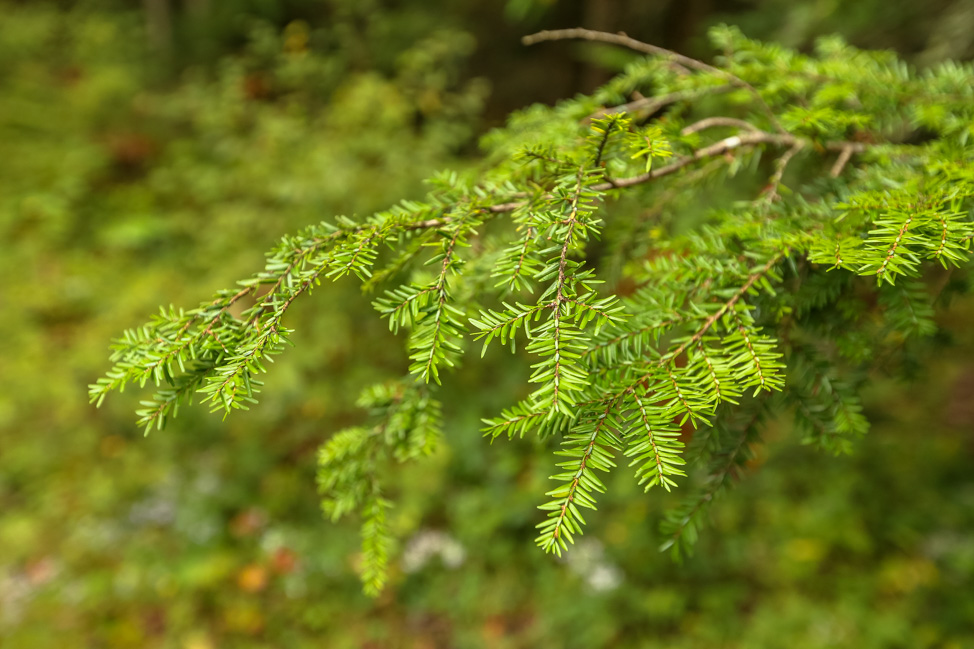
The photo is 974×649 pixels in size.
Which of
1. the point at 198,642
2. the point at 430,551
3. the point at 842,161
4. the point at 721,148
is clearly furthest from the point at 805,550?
the point at 198,642

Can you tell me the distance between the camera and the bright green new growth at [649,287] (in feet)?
2.59

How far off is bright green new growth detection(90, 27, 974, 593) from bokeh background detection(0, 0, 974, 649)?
58.6 inches

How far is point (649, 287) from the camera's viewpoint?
3.47ft

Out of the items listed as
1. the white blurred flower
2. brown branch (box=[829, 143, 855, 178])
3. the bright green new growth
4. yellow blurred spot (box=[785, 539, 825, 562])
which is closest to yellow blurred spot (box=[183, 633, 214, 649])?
the white blurred flower

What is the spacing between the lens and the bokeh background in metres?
3.15

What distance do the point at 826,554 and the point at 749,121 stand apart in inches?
119

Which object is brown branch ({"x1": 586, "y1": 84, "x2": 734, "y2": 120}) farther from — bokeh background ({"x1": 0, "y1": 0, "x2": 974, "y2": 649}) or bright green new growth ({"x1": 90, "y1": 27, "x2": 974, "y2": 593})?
bokeh background ({"x1": 0, "y1": 0, "x2": 974, "y2": 649})

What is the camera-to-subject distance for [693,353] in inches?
34.6

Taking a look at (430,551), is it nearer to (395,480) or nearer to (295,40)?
(395,480)

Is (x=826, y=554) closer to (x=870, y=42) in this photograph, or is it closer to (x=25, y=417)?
(x=870, y=42)

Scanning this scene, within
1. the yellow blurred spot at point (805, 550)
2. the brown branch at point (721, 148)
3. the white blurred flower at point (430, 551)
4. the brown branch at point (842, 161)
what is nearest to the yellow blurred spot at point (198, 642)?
the white blurred flower at point (430, 551)

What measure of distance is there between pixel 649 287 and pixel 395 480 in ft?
10.8

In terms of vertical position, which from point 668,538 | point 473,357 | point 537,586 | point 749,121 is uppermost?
point 749,121

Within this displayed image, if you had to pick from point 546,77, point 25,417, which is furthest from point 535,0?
point 25,417
